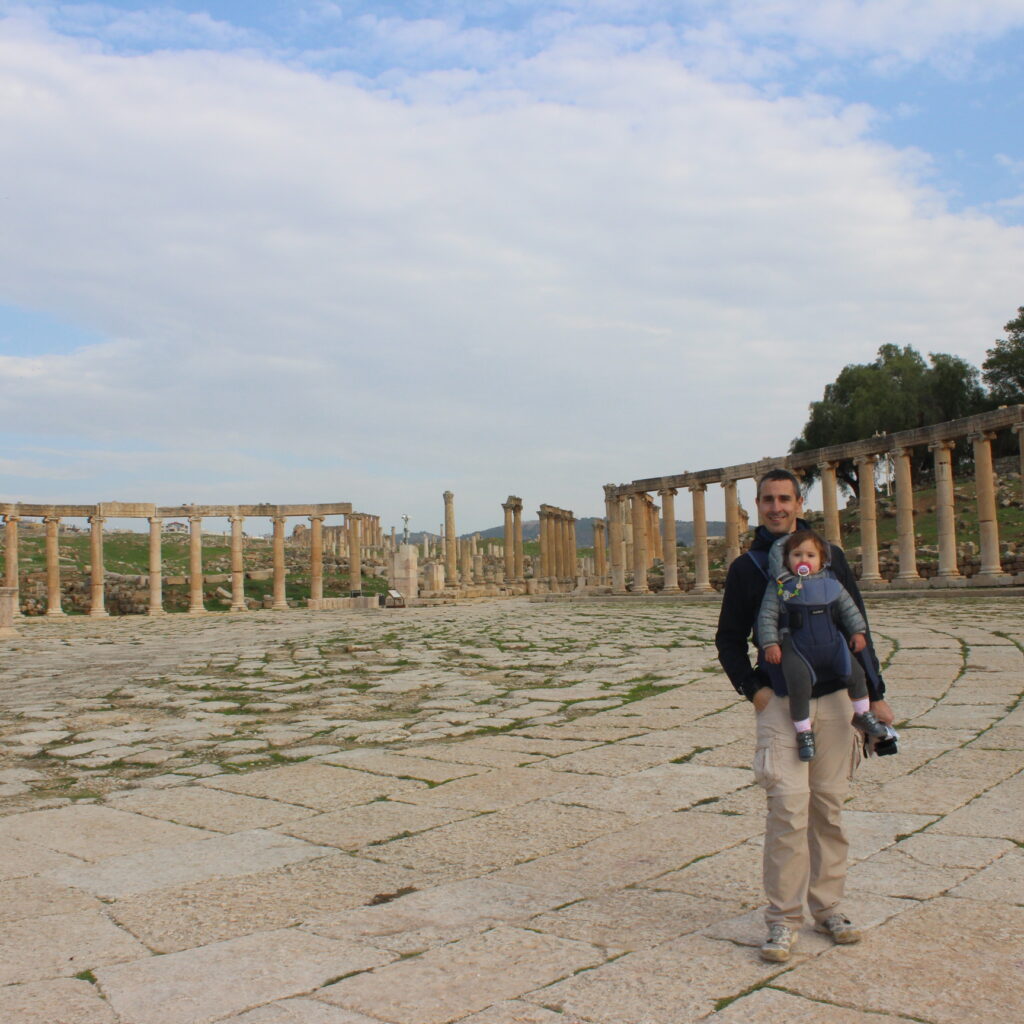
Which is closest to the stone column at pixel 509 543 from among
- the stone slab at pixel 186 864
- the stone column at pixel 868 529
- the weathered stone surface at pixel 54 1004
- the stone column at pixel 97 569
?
the stone column at pixel 97 569

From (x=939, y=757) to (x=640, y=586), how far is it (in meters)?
29.2

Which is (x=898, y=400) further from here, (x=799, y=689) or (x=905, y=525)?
(x=799, y=689)

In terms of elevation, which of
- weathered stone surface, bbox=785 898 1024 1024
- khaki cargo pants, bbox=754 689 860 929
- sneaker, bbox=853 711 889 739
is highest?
sneaker, bbox=853 711 889 739

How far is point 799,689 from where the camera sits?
3650 millimetres

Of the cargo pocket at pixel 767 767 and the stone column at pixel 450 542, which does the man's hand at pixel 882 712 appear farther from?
the stone column at pixel 450 542

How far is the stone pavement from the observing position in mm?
3197

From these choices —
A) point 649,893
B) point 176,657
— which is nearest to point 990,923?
point 649,893

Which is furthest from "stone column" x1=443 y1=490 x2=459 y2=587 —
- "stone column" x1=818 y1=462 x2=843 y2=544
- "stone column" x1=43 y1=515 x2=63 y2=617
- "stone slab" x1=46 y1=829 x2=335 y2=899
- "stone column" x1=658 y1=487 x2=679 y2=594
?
"stone slab" x1=46 y1=829 x2=335 y2=899

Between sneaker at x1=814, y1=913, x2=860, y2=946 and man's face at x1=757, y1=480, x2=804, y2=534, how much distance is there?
1480mm

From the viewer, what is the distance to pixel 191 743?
26.0ft

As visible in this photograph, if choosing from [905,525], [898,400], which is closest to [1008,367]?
[898,400]

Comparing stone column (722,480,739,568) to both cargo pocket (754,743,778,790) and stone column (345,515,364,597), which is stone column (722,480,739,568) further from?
cargo pocket (754,743,778,790)

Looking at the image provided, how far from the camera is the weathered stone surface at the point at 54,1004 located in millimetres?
3068

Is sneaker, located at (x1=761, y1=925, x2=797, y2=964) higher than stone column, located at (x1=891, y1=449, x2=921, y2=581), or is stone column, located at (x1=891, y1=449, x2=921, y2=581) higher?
stone column, located at (x1=891, y1=449, x2=921, y2=581)
